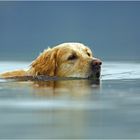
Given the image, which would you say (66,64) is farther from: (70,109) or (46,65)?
(70,109)

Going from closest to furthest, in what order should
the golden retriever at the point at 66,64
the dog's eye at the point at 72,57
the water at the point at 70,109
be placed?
the water at the point at 70,109, the golden retriever at the point at 66,64, the dog's eye at the point at 72,57

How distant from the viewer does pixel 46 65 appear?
1471 centimetres

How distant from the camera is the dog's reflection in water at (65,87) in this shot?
12273 mm

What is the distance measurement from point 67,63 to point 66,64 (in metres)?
0.04

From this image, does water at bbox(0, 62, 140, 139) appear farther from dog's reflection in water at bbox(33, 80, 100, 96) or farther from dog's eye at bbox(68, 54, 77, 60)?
dog's eye at bbox(68, 54, 77, 60)

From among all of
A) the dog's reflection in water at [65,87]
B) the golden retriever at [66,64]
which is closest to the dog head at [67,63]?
the golden retriever at [66,64]

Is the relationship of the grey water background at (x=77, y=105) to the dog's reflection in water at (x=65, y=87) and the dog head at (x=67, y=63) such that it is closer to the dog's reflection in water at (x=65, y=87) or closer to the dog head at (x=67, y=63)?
the dog's reflection in water at (x=65, y=87)

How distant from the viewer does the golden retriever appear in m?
14.3

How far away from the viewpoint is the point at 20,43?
34438 mm

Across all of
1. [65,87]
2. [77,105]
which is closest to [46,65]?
[65,87]

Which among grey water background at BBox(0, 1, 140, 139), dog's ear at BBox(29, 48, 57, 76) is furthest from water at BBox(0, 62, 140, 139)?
dog's ear at BBox(29, 48, 57, 76)

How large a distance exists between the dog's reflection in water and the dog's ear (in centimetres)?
37
